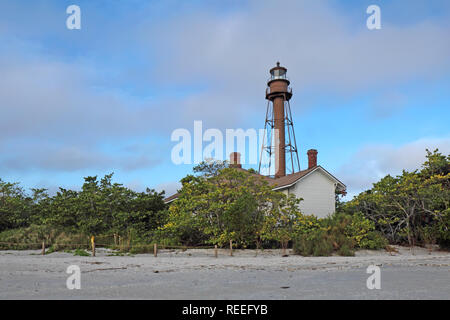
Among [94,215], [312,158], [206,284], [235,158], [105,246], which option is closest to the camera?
[206,284]

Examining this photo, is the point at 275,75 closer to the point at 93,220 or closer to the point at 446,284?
the point at 93,220

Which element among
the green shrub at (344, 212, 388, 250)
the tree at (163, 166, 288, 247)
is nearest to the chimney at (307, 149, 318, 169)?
the tree at (163, 166, 288, 247)

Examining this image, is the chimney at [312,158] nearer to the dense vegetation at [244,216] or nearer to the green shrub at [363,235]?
the dense vegetation at [244,216]

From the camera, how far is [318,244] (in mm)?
17922

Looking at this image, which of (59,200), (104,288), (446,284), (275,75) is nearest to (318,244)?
(446,284)

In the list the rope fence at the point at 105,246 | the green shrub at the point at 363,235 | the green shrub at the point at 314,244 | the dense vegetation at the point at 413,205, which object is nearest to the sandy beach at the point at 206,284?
the green shrub at the point at 314,244

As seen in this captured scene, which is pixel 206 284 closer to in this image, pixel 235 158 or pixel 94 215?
pixel 94 215

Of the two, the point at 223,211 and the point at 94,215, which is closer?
the point at 223,211

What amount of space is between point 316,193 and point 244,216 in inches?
283

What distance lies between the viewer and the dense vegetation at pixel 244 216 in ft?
61.8

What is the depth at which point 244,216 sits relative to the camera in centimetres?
1870

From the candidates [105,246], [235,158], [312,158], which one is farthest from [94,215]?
[312,158]

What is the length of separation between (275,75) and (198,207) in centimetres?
1780

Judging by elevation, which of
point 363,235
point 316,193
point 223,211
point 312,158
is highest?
point 312,158
